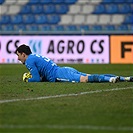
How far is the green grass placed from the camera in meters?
5.93

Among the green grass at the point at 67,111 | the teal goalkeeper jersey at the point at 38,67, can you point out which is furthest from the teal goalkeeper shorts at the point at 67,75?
the green grass at the point at 67,111

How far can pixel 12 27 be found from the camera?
2753 cm

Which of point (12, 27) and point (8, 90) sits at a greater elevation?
point (12, 27)

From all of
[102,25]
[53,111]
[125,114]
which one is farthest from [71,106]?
[102,25]

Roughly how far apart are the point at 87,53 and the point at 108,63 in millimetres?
975

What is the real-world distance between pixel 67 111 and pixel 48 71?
4035mm

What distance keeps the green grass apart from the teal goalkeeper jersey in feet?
2.52

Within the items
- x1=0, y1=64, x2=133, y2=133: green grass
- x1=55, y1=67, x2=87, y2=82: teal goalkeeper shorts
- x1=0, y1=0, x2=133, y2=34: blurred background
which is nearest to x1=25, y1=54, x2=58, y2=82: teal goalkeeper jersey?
x1=55, y1=67, x2=87, y2=82: teal goalkeeper shorts

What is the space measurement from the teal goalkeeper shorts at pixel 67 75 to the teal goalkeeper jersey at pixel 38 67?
0.35ft

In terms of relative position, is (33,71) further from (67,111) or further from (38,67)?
(67,111)

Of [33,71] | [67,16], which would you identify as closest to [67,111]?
[33,71]

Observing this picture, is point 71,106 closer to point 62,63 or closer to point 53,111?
point 53,111

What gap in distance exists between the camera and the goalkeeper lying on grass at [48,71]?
10992 mm

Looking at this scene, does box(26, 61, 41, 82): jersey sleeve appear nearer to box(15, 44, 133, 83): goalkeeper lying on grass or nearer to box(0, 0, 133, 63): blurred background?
box(15, 44, 133, 83): goalkeeper lying on grass
